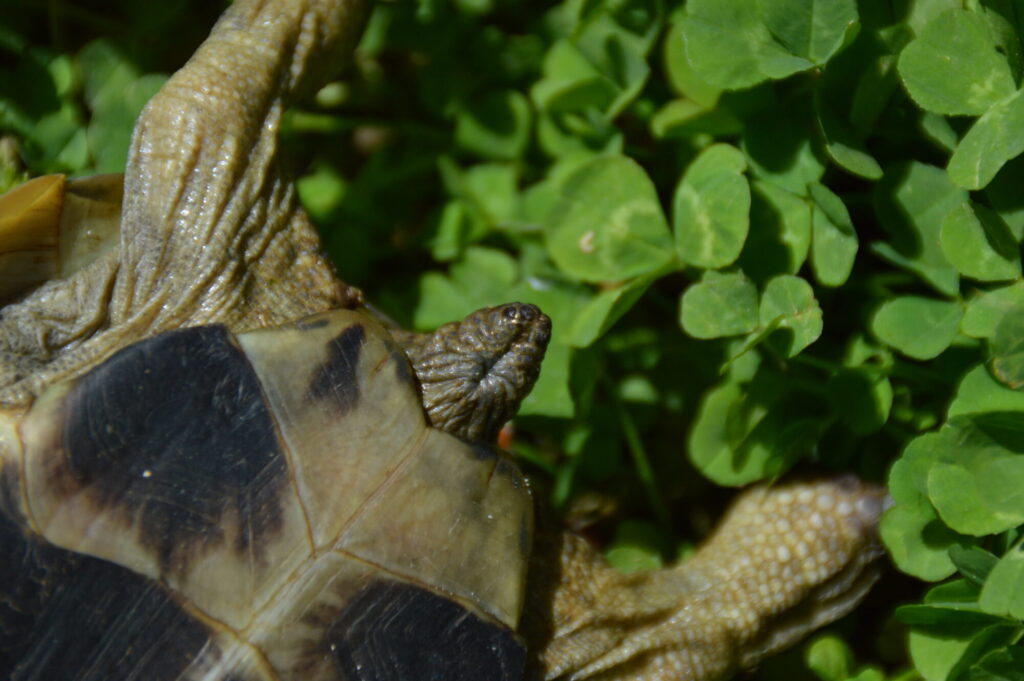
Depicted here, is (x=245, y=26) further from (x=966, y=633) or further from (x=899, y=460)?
(x=966, y=633)

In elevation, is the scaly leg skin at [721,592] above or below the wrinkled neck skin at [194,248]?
below

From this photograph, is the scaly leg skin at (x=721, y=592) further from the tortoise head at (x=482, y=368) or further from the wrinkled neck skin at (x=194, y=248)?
the wrinkled neck skin at (x=194, y=248)

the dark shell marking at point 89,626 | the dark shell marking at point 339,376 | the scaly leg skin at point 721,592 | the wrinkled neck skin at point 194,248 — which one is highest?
the wrinkled neck skin at point 194,248

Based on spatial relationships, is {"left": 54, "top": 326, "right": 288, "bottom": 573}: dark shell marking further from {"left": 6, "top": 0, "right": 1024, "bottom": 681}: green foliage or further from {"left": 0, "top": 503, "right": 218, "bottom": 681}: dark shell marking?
{"left": 6, "top": 0, "right": 1024, "bottom": 681}: green foliage

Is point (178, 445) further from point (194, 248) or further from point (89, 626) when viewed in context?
point (194, 248)

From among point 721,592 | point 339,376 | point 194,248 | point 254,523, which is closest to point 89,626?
point 254,523

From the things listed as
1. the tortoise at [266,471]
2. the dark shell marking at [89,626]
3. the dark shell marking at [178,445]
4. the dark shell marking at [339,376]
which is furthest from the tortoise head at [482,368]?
the dark shell marking at [89,626]
